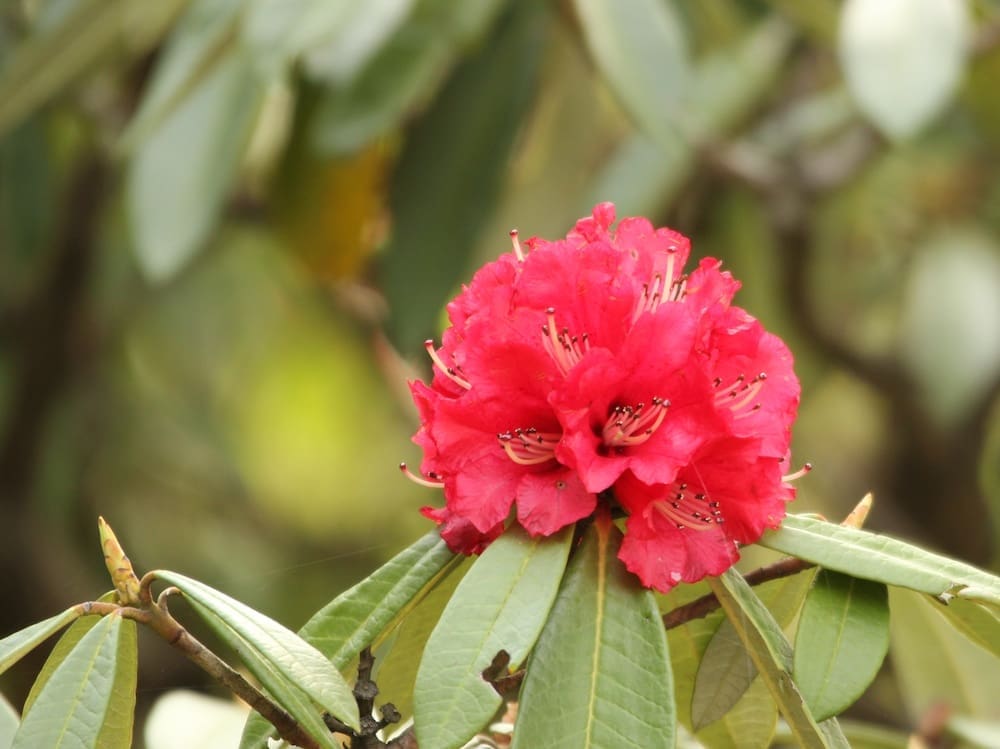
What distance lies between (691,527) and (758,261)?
1.52m

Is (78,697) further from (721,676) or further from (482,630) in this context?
(721,676)

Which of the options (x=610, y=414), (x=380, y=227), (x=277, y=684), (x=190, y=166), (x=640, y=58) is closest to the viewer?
(x=277, y=684)

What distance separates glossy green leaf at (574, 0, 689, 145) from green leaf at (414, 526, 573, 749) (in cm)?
79

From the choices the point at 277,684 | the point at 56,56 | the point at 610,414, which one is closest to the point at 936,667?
the point at 610,414

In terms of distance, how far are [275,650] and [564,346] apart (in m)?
0.21

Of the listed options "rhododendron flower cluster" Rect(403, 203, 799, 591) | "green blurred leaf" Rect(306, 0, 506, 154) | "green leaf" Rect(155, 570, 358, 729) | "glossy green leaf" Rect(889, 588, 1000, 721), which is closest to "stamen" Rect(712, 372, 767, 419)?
"rhododendron flower cluster" Rect(403, 203, 799, 591)

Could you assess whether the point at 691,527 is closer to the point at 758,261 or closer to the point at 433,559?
the point at 433,559

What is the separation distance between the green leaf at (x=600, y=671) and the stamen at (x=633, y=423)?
6cm

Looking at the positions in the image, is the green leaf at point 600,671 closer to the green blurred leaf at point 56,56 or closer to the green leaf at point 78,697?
the green leaf at point 78,697

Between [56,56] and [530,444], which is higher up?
[56,56]

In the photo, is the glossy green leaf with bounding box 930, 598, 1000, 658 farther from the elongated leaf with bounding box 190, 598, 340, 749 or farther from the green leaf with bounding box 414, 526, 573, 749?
the elongated leaf with bounding box 190, 598, 340, 749

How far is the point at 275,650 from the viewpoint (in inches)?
24.5

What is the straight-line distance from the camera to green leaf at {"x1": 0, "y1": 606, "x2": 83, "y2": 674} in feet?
2.12

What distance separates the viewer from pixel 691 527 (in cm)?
71
